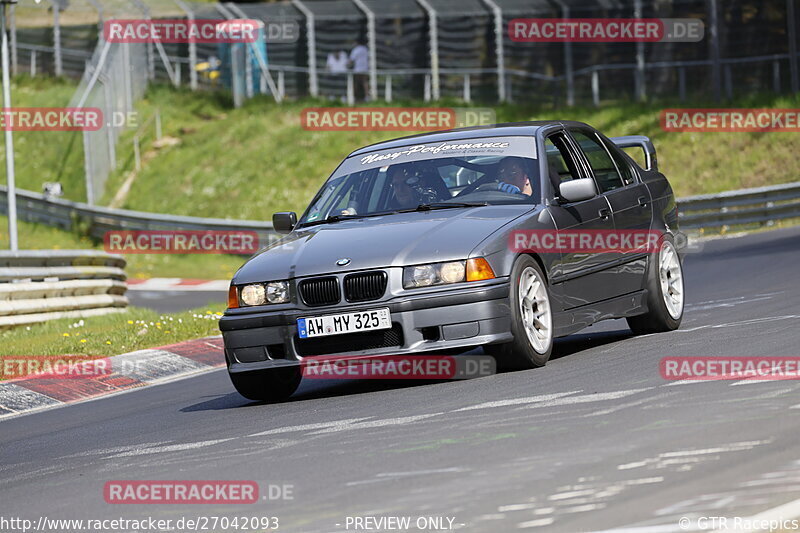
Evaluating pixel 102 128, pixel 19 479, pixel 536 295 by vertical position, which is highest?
pixel 102 128

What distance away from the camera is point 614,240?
384 inches

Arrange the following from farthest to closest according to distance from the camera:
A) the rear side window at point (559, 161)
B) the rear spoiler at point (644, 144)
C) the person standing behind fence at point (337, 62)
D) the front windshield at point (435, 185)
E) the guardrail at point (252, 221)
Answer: the person standing behind fence at point (337, 62)
the guardrail at point (252, 221)
the rear spoiler at point (644, 144)
the rear side window at point (559, 161)
the front windshield at point (435, 185)

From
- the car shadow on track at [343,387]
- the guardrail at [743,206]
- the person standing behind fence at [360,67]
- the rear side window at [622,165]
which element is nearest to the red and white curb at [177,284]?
the guardrail at [743,206]

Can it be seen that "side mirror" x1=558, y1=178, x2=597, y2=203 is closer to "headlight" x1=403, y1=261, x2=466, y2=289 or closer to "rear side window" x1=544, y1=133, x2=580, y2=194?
"rear side window" x1=544, y1=133, x2=580, y2=194

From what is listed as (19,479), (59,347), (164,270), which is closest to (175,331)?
(59,347)

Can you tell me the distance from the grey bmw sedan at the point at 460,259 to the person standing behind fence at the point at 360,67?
77.0 feet

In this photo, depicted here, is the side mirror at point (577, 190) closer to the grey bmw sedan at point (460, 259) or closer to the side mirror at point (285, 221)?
the grey bmw sedan at point (460, 259)

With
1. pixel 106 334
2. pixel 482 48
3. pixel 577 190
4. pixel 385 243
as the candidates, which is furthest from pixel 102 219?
pixel 385 243

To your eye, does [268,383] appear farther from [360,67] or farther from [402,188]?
[360,67]

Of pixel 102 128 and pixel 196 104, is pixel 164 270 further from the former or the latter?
pixel 196 104

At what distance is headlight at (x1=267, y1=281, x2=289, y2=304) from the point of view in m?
8.44

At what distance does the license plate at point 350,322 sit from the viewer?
8180mm

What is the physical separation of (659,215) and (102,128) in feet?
76.5

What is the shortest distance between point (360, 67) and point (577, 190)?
2541cm
